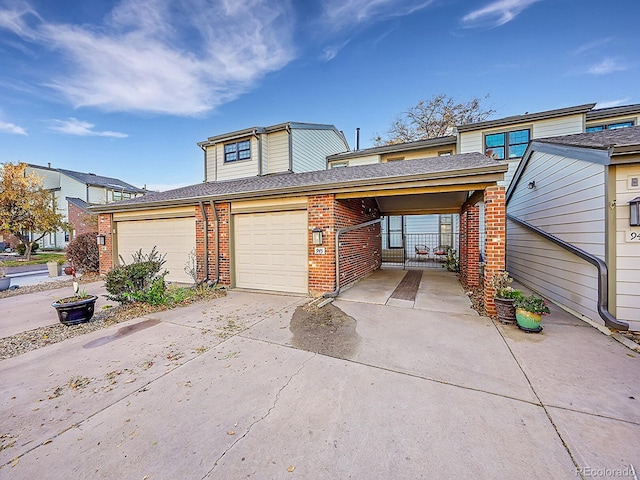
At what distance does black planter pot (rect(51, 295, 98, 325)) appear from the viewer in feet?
14.8

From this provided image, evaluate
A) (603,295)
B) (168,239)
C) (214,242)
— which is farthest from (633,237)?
(168,239)

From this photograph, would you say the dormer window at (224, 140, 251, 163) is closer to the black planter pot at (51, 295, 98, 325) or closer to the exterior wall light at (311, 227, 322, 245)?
the exterior wall light at (311, 227, 322, 245)

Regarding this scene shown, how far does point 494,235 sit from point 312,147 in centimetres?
1096

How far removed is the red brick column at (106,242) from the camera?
9.53 m

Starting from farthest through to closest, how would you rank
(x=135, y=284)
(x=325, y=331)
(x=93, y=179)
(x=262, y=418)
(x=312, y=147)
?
(x=93, y=179) → (x=312, y=147) → (x=135, y=284) → (x=325, y=331) → (x=262, y=418)

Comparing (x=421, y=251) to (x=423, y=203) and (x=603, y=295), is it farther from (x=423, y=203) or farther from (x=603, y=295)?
(x=603, y=295)

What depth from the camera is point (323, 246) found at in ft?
20.8

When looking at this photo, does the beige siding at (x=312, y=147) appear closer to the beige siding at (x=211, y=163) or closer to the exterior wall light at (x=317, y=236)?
the beige siding at (x=211, y=163)

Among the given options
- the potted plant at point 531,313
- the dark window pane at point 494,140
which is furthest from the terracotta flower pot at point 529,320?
the dark window pane at point 494,140

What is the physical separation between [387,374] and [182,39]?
33.0ft

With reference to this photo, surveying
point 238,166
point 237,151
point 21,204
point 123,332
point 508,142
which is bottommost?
point 123,332

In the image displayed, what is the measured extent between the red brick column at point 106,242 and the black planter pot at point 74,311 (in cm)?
584

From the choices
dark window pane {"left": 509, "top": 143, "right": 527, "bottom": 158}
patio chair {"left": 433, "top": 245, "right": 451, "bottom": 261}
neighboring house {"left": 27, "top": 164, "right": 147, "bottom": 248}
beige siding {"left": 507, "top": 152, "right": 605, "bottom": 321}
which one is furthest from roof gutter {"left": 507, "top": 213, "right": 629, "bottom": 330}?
neighboring house {"left": 27, "top": 164, "right": 147, "bottom": 248}

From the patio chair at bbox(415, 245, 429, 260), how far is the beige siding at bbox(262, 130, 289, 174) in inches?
314
